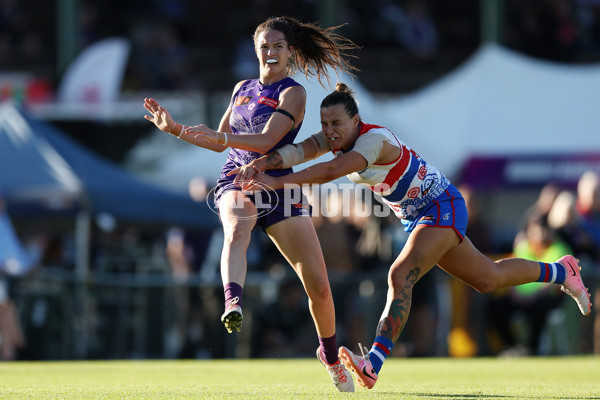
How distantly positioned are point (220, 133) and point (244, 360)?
6617 millimetres

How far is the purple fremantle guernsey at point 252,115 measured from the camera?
22.1 ft

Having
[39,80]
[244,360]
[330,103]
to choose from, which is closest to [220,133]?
[330,103]

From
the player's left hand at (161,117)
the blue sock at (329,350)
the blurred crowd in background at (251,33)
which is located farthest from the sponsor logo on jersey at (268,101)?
the blurred crowd in background at (251,33)

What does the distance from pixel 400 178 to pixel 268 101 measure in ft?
3.18

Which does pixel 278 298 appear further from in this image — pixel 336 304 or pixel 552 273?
pixel 552 273

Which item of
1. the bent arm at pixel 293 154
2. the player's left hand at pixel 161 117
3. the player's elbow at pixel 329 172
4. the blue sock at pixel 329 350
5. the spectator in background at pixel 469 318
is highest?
the player's left hand at pixel 161 117

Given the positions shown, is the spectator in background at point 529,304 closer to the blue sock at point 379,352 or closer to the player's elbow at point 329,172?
the blue sock at point 379,352

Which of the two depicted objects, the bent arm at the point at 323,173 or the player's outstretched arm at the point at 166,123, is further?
the bent arm at the point at 323,173

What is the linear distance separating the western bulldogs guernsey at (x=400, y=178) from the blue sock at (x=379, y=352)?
2.76ft

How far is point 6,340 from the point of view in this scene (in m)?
12.3

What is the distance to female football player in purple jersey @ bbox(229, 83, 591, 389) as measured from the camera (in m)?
6.48
